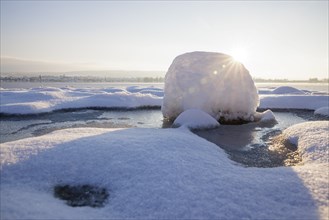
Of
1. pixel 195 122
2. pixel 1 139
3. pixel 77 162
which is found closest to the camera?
pixel 77 162

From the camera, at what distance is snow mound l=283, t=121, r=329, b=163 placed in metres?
9.61

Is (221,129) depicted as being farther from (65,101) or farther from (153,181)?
(65,101)

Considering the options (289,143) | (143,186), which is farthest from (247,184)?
(289,143)

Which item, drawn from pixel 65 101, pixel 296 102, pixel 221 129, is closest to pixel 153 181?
pixel 221 129

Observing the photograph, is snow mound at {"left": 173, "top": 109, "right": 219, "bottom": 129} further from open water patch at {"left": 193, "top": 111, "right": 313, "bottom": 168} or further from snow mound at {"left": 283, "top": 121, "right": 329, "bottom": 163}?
snow mound at {"left": 283, "top": 121, "right": 329, "bottom": 163}

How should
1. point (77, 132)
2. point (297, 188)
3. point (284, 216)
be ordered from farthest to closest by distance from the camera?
point (77, 132), point (297, 188), point (284, 216)

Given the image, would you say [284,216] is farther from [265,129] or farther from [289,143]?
[265,129]

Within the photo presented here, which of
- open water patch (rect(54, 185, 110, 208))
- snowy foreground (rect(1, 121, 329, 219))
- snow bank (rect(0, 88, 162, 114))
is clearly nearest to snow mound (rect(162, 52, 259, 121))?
snow bank (rect(0, 88, 162, 114))

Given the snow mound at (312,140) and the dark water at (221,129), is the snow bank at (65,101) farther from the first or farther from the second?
the snow mound at (312,140)

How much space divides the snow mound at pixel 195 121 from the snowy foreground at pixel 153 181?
6299 millimetres

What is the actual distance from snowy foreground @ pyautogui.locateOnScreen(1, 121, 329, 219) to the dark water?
155cm

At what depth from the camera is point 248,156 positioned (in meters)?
11.6

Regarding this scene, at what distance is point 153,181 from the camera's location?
730 cm

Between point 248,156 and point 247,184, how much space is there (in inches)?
180
